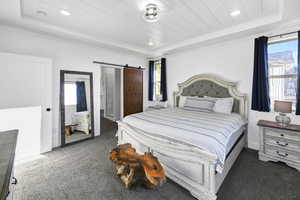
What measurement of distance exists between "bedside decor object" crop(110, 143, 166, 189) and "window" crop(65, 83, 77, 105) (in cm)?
209

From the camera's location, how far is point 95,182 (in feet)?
6.49

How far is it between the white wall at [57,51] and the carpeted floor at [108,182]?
3.64ft

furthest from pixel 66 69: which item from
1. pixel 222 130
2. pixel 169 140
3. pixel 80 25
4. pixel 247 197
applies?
pixel 247 197

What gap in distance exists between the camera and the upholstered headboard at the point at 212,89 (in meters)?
3.20

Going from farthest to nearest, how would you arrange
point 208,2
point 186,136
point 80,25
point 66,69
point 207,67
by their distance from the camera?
point 207,67 → point 66,69 → point 80,25 → point 208,2 → point 186,136

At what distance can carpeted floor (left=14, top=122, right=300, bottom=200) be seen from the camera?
5.67ft

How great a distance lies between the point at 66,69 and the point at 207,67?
3.67 m

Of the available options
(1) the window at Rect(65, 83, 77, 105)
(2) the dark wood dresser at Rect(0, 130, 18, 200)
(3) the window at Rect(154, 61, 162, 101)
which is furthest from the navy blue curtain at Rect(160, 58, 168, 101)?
(2) the dark wood dresser at Rect(0, 130, 18, 200)

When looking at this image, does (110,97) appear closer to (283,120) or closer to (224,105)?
(224,105)

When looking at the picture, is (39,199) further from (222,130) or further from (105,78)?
(105,78)

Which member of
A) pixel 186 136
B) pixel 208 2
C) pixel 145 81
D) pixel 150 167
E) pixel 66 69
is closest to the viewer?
pixel 150 167

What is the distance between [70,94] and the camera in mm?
3361

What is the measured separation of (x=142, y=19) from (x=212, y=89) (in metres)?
2.43

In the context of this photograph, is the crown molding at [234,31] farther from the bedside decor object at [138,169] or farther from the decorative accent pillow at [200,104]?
the bedside decor object at [138,169]
